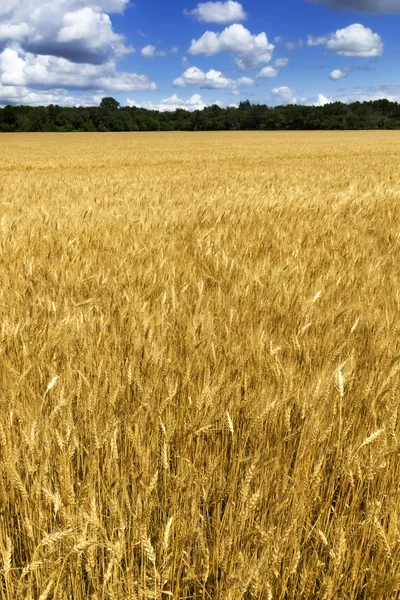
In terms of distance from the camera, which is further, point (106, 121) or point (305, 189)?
point (106, 121)

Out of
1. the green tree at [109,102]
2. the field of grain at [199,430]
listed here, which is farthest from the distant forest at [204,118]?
the field of grain at [199,430]

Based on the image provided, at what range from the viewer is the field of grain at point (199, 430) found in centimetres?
92

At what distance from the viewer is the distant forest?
7312 centimetres

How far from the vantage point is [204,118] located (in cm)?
8456

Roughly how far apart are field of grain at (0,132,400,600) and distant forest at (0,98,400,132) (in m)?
74.8

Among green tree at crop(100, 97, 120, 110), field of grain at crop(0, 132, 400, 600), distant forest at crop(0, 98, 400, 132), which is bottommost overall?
field of grain at crop(0, 132, 400, 600)

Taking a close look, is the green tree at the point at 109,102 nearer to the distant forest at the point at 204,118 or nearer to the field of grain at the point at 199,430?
the distant forest at the point at 204,118

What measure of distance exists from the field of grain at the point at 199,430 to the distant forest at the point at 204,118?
74.8m

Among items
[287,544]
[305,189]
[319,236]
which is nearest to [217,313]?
[287,544]

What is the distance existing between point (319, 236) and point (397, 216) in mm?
1402

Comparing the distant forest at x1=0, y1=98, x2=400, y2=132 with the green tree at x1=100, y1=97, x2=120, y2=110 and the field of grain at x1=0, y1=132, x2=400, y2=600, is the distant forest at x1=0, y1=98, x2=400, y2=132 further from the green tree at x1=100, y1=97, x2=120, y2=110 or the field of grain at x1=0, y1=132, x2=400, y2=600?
the field of grain at x1=0, y1=132, x2=400, y2=600

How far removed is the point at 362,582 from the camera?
958mm

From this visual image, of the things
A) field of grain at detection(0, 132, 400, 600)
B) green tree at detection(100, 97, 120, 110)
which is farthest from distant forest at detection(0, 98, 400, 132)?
field of grain at detection(0, 132, 400, 600)

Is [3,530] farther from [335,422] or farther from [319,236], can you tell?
[319,236]
